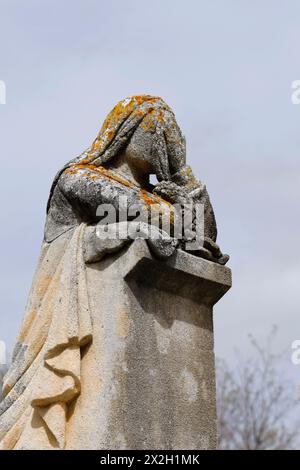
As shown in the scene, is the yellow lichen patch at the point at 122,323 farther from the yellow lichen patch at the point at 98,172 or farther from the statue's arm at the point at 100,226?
Answer: the yellow lichen patch at the point at 98,172

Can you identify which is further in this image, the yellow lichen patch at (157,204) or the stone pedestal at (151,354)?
the yellow lichen patch at (157,204)

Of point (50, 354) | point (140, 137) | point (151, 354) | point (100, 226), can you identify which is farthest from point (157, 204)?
point (50, 354)

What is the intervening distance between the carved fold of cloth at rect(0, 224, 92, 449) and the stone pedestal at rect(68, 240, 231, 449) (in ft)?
0.37

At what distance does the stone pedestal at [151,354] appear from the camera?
7.94m

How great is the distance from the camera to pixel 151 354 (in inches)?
324

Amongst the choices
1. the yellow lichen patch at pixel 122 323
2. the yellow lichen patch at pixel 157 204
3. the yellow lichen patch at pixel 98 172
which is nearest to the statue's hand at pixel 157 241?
the yellow lichen patch at pixel 157 204

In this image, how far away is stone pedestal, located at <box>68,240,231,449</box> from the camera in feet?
26.1

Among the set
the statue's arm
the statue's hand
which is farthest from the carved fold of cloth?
the statue's hand

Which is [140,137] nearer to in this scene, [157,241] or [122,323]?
[157,241]

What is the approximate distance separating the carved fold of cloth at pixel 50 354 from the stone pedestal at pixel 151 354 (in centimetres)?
11

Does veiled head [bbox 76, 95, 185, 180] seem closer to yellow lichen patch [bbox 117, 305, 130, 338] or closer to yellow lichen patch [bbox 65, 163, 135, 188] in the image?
yellow lichen patch [bbox 65, 163, 135, 188]

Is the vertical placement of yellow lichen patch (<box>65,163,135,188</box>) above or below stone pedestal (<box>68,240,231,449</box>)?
above
